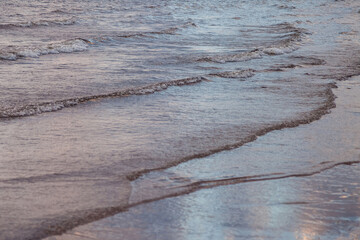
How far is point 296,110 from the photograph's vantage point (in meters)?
4.96

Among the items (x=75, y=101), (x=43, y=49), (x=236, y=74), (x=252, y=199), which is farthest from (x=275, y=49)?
(x=252, y=199)

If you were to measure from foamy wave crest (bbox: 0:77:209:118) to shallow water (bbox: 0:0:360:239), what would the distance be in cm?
1

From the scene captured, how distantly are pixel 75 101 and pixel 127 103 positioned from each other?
0.53 metres

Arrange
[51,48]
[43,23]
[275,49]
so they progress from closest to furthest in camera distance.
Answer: [51,48] < [275,49] < [43,23]

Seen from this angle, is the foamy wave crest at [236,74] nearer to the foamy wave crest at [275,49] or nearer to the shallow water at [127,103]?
the shallow water at [127,103]

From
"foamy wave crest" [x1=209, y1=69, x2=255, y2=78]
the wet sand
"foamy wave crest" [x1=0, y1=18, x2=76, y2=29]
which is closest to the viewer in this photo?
the wet sand

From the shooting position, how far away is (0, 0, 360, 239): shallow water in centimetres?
301

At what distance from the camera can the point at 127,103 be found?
5.09 m

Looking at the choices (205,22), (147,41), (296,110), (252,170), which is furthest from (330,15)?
(252,170)

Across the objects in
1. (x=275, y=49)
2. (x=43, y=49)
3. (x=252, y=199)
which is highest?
(x=275, y=49)

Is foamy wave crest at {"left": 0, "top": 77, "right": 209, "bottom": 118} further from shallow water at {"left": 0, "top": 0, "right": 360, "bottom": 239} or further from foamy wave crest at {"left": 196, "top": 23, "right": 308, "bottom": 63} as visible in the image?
foamy wave crest at {"left": 196, "top": 23, "right": 308, "bottom": 63}

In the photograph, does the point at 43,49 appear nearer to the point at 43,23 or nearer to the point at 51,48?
the point at 51,48

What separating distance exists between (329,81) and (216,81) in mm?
1468

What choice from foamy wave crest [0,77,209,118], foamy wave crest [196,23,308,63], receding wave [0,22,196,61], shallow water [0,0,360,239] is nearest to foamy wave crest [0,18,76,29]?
shallow water [0,0,360,239]
